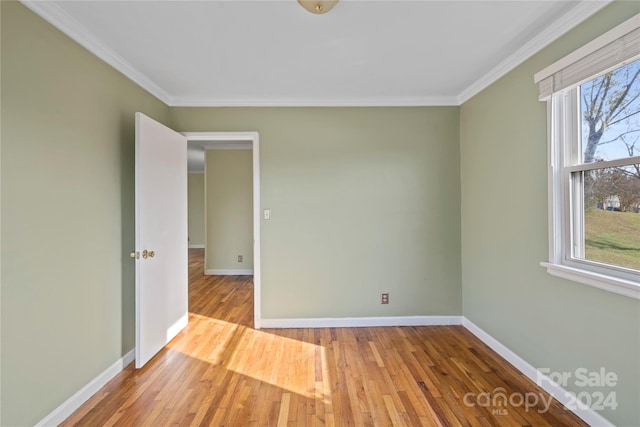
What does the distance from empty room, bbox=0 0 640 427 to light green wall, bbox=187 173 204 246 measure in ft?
20.1

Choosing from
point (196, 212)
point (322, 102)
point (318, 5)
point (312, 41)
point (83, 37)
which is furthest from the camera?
point (196, 212)

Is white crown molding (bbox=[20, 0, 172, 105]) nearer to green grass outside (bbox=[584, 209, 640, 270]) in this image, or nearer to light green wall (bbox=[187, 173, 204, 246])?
green grass outside (bbox=[584, 209, 640, 270])

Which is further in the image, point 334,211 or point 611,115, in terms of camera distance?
point 334,211

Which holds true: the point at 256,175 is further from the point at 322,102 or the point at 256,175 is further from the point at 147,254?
the point at 147,254

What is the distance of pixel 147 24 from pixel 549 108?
8.80 ft

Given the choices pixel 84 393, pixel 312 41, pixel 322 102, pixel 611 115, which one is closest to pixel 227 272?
pixel 84 393

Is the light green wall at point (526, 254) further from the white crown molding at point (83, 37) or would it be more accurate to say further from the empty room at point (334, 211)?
the white crown molding at point (83, 37)

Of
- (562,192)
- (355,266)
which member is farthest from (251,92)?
(562,192)

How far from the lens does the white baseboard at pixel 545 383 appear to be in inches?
66.3

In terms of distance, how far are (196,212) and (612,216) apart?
9.26 m

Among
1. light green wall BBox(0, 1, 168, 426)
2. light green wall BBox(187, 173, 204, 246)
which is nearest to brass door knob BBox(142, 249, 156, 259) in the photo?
light green wall BBox(0, 1, 168, 426)

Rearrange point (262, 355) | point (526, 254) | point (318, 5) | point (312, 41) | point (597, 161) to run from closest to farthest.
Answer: point (318, 5) < point (597, 161) < point (312, 41) < point (526, 254) < point (262, 355)

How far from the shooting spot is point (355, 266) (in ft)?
10.4

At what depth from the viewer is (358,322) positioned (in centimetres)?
315
